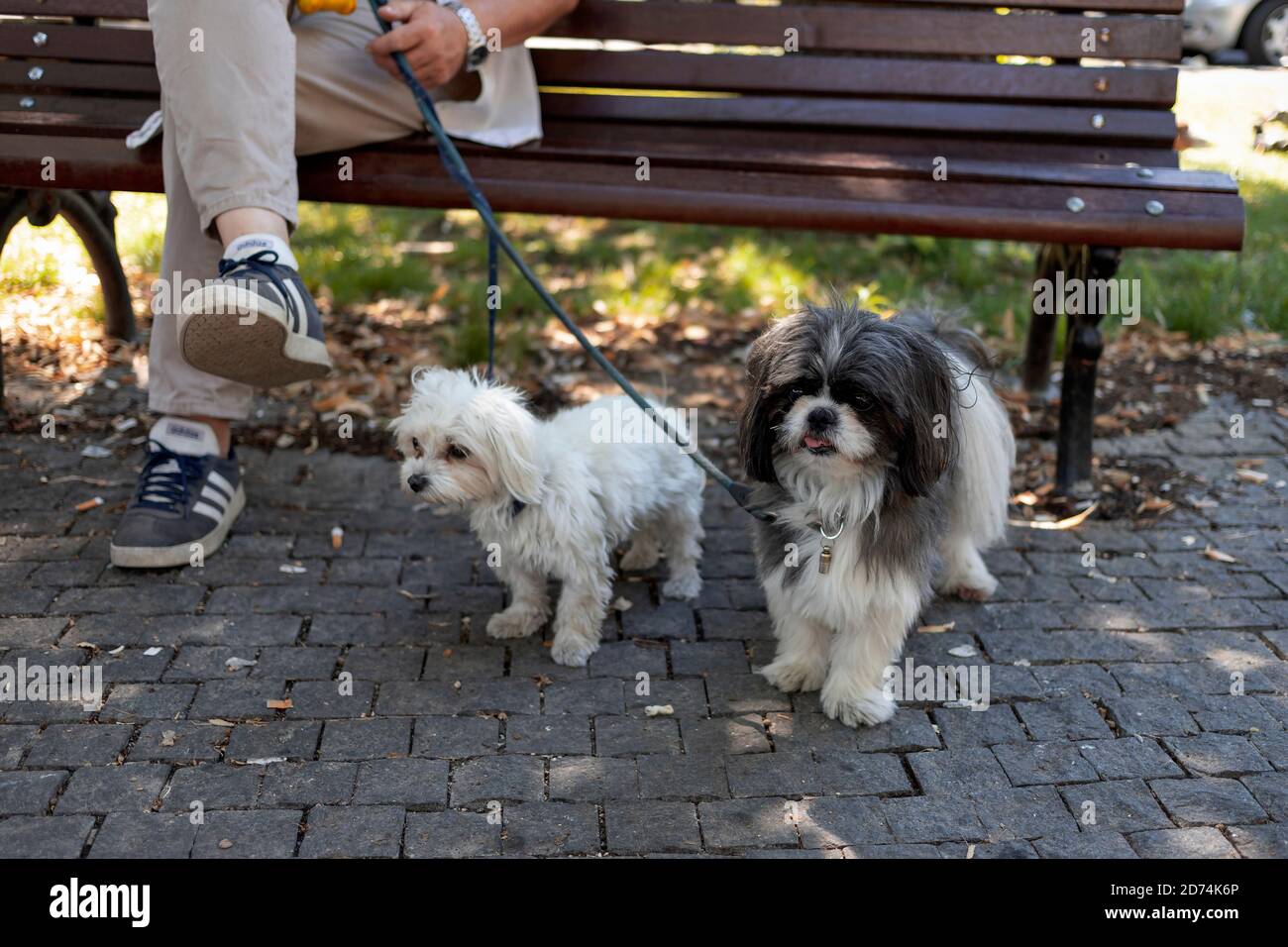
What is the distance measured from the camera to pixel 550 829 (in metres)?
3.05

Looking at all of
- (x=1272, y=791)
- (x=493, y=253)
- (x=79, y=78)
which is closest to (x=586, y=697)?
(x=493, y=253)

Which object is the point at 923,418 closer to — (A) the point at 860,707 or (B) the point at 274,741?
(A) the point at 860,707

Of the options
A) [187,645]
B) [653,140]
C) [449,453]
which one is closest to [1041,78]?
[653,140]

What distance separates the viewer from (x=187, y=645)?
12.4 feet

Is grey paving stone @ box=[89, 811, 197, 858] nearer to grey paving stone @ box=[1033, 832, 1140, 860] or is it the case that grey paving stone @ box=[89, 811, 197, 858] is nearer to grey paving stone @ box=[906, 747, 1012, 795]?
grey paving stone @ box=[906, 747, 1012, 795]

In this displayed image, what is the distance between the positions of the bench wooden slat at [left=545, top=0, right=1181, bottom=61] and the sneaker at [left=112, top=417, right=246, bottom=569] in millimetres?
2084

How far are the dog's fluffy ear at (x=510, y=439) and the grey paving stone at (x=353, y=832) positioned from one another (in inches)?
39.2

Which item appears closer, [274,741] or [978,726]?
[274,741]

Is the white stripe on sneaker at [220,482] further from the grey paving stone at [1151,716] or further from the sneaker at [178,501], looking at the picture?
the grey paving stone at [1151,716]

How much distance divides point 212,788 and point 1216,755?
102 inches

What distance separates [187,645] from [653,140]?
2.52 metres

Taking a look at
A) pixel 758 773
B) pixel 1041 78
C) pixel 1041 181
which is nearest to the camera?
pixel 758 773

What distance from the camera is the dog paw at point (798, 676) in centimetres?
369

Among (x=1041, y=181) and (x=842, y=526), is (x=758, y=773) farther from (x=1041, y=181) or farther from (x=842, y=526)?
(x=1041, y=181)
